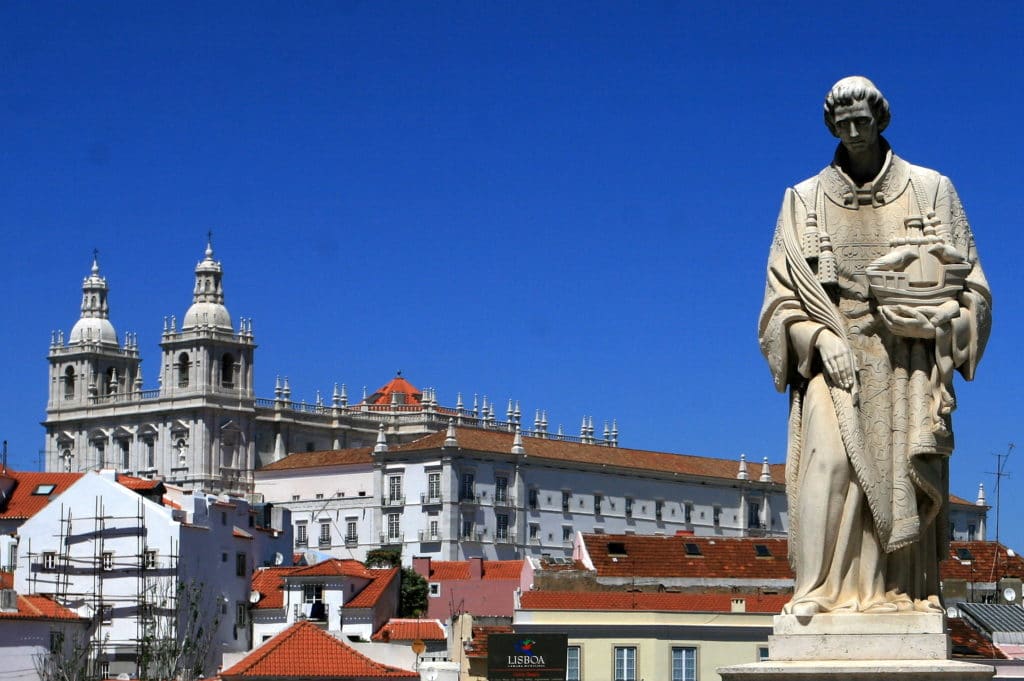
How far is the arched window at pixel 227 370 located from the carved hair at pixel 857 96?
14623 cm

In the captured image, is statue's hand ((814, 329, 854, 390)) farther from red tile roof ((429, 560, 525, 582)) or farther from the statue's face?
red tile roof ((429, 560, 525, 582))

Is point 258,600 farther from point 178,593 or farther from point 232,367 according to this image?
point 232,367

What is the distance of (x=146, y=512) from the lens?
7475cm

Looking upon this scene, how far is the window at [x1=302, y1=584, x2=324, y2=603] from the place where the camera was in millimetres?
77681

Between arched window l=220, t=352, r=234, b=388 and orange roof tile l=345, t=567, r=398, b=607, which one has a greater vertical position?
arched window l=220, t=352, r=234, b=388

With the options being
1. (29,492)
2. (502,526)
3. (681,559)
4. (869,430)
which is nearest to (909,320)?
(869,430)

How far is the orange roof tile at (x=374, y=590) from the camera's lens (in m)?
77.6

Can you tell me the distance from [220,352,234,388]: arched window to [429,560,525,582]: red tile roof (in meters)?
51.0

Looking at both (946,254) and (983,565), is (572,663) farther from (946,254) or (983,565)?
(946,254)

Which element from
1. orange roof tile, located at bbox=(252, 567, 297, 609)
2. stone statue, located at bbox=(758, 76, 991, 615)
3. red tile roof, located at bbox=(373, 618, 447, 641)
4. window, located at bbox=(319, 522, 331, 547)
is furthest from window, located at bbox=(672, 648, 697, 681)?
window, located at bbox=(319, 522, 331, 547)

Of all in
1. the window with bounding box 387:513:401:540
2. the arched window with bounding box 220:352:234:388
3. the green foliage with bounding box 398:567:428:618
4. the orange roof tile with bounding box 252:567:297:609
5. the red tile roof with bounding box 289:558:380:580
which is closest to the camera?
the red tile roof with bounding box 289:558:380:580

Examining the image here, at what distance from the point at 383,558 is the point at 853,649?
11532 cm

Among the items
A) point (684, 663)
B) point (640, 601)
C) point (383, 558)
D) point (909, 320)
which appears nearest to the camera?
point (909, 320)

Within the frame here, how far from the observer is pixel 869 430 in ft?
29.0
